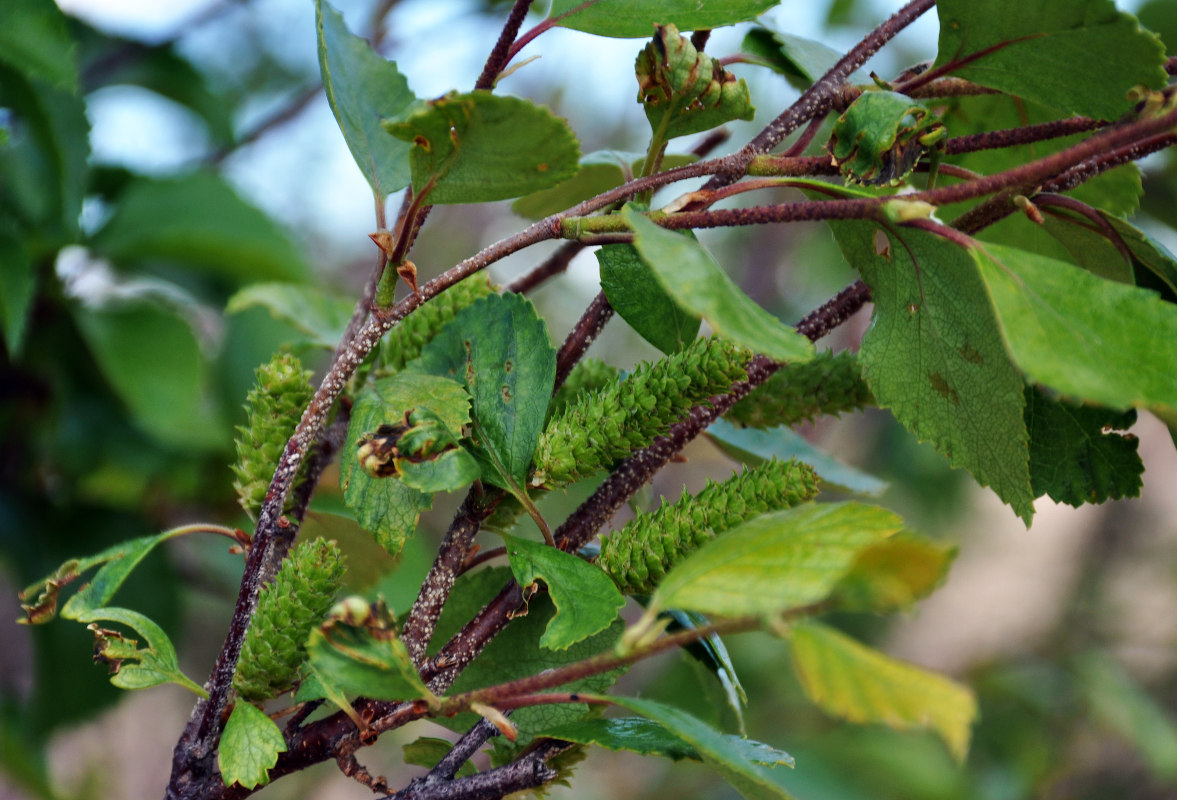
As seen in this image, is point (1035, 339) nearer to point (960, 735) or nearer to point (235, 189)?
point (960, 735)

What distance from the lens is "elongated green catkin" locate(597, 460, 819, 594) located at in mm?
363

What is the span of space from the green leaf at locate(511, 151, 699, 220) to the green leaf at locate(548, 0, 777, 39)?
0.29 ft

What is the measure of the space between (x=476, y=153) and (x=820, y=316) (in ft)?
0.62

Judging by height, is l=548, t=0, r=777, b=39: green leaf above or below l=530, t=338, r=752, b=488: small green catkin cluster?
above

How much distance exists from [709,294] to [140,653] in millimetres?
269

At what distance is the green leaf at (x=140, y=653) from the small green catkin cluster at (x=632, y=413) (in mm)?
168

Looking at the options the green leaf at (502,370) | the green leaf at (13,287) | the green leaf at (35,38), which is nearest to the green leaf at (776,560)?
the green leaf at (502,370)

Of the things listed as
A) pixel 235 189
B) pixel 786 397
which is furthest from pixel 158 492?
pixel 786 397

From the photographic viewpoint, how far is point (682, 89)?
35 cm

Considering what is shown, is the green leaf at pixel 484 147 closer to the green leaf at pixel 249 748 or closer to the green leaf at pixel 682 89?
the green leaf at pixel 682 89

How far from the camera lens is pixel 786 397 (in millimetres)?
454

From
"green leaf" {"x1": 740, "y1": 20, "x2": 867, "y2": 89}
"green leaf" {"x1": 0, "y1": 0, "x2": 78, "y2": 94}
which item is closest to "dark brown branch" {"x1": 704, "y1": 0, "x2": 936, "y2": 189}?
"green leaf" {"x1": 740, "y1": 20, "x2": 867, "y2": 89}

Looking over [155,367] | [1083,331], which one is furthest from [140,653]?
[155,367]

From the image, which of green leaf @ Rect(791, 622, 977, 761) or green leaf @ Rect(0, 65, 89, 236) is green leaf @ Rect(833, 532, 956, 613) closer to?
green leaf @ Rect(791, 622, 977, 761)
